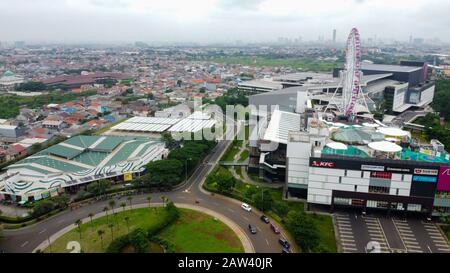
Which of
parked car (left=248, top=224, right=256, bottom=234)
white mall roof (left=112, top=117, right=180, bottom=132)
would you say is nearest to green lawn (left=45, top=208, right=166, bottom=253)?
parked car (left=248, top=224, right=256, bottom=234)

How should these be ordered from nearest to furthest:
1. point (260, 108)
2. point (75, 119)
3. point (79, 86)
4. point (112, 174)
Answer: point (112, 174) → point (75, 119) → point (260, 108) → point (79, 86)

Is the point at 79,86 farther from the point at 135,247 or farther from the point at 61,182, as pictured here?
the point at 135,247

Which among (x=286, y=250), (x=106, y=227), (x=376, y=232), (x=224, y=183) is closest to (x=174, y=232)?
(x=106, y=227)

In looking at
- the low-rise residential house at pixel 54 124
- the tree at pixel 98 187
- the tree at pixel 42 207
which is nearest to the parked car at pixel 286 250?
the tree at pixel 98 187

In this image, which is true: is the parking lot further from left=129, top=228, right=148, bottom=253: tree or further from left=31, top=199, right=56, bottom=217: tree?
left=31, top=199, right=56, bottom=217: tree

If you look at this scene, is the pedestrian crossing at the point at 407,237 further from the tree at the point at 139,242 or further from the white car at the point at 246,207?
the tree at the point at 139,242

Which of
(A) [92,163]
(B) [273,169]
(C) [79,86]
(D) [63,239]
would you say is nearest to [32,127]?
(A) [92,163]
